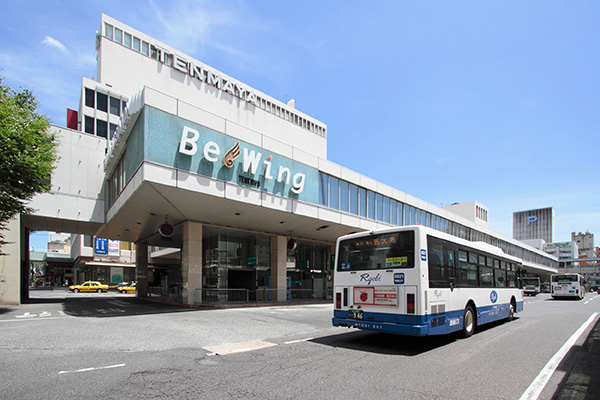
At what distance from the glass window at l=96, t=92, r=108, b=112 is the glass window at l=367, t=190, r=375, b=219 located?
37951mm

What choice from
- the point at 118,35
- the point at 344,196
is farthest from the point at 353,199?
the point at 118,35

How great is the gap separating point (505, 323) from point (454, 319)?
6.07 m

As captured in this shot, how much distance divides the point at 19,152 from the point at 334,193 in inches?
695

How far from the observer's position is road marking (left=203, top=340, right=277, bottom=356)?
27.1ft

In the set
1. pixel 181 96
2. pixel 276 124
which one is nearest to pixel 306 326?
pixel 181 96

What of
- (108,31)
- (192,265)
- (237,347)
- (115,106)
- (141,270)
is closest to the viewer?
(237,347)

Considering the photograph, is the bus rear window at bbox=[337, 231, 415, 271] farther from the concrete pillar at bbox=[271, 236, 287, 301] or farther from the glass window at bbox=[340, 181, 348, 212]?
Answer: the glass window at bbox=[340, 181, 348, 212]

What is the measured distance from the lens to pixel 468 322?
34.3 feet

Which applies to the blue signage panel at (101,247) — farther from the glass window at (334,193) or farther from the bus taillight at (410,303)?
the bus taillight at (410,303)

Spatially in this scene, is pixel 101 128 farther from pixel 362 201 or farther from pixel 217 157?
pixel 217 157

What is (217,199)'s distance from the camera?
A: 1800cm

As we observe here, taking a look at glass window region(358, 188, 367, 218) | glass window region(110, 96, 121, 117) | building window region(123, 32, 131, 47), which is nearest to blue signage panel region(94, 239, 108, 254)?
glass window region(110, 96, 121, 117)

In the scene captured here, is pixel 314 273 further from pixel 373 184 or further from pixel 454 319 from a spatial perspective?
pixel 454 319

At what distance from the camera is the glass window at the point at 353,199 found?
27.5 metres
